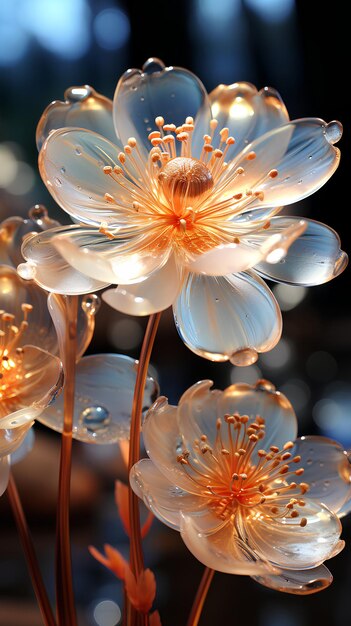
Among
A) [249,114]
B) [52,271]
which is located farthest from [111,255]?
[249,114]

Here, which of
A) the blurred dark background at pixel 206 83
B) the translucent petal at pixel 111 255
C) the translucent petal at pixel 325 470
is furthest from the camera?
the blurred dark background at pixel 206 83

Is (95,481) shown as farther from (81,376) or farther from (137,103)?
(137,103)

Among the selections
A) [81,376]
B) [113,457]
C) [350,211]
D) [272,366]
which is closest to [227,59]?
[350,211]

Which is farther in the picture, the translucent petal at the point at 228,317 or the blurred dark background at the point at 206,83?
the blurred dark background at the point at 206,83

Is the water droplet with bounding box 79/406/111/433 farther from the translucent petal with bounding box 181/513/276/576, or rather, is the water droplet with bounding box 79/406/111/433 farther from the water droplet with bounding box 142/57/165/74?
the water droplet with bounding box 142/57/165/74

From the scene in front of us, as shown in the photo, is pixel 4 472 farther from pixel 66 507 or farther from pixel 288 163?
pixel 288 163

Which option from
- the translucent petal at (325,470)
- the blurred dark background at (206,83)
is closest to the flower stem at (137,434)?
the translucent petal at (325,470)

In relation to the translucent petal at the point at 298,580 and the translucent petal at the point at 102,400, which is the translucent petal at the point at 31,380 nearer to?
the translucent petal at the point at 102,400
